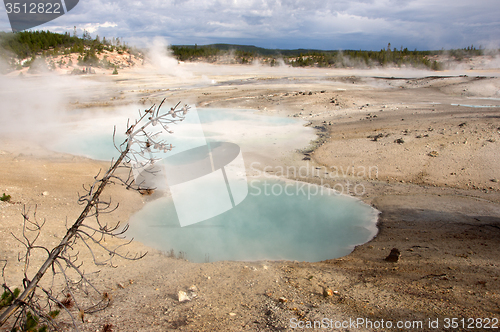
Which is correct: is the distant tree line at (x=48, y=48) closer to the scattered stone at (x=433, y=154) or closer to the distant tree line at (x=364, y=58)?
the distant tree line at (x=364, y=58)

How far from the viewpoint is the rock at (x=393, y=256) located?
501 cm

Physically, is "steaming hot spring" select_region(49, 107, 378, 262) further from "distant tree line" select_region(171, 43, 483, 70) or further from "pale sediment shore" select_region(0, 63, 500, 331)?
"distant tree line" select_region(171, 43, 483, 70)

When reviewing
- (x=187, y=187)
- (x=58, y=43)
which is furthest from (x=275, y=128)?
(x=58, y=43)

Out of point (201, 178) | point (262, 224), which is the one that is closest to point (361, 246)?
point (262, 224)

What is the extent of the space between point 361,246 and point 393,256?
827mm

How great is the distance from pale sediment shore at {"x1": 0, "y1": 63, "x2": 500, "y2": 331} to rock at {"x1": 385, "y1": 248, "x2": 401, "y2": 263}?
4.7 inches

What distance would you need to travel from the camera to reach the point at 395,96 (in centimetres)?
1964

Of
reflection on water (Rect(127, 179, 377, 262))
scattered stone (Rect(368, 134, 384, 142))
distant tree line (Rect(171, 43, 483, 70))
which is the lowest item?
reflection on water (Rect(127, 179, 377, 262))

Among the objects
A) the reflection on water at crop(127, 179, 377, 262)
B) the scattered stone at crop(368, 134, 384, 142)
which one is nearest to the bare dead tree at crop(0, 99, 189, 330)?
the reflection on water at crop(127, 179, 377, 262)

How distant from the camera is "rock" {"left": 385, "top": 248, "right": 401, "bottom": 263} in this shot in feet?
16.4

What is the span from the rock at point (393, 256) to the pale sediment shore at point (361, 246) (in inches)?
4.7

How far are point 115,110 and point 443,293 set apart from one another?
15.8 m

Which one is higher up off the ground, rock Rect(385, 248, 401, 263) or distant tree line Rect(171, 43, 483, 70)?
distant tree line Rect(171, 43, 483, 70)

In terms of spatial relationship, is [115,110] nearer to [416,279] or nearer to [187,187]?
[187,187]
